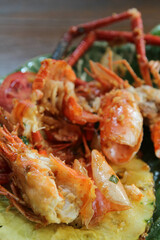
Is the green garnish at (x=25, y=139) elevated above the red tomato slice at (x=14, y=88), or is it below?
below

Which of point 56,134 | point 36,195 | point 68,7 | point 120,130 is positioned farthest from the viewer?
point 68,7

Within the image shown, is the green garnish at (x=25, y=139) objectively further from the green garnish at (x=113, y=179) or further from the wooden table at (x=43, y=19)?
the wooden table at (x=43, y=19)

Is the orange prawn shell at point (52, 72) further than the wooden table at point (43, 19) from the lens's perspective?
No

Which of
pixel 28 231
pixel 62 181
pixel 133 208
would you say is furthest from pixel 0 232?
pixel 133 208

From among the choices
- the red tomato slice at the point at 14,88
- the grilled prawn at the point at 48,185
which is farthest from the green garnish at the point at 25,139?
the red tomato slice at the point at 14,88

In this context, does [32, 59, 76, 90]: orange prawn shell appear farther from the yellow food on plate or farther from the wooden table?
the wooden table

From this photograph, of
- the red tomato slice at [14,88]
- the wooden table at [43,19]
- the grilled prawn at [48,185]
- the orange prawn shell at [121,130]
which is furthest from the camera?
the wooden table at [43,19]

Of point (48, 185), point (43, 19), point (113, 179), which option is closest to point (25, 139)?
point (48, 185)

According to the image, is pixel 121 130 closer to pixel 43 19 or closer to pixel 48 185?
pixel 48 185

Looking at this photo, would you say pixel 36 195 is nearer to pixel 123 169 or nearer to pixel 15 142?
pixel 15 142
